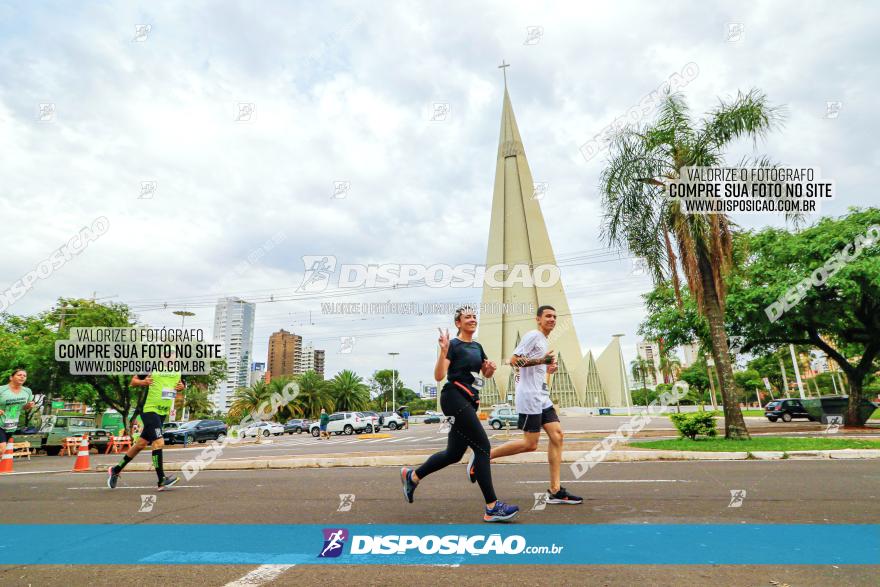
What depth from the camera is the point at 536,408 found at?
15.9 ft

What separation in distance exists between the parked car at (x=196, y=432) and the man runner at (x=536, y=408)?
25932 mm

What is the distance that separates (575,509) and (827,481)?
3.63 meters

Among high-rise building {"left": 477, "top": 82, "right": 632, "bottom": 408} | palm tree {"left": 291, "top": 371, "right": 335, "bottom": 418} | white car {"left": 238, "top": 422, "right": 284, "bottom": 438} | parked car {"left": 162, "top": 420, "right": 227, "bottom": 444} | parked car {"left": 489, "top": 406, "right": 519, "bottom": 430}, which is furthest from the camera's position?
high-rise building {"left": 477, "top": 82, "right": 632, "bottom": 408}

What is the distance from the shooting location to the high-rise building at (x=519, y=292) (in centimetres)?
7881

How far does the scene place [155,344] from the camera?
904 inches

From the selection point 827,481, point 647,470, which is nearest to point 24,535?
point 647,470

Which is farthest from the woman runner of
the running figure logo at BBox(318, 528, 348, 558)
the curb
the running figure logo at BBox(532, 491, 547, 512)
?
the curb

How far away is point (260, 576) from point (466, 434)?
184 centimetres

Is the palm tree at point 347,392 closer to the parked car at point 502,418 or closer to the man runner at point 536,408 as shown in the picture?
the parked car at point 502,418

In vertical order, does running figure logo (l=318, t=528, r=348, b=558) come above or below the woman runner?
below

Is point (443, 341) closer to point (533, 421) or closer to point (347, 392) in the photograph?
point (533, 421)

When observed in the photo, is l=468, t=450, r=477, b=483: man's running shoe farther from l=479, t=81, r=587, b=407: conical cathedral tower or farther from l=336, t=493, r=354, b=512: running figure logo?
l=479, t=81, r=587, b=407: conical cathedral tower

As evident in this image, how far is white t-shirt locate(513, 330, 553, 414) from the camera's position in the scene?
485 centimetres

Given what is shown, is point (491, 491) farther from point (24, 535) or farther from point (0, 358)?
point (0, 358)
